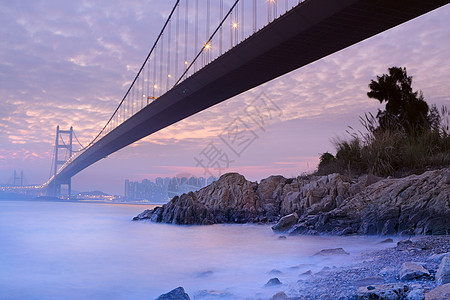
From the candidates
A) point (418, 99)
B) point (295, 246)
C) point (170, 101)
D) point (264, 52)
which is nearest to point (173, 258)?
point (295, 246)

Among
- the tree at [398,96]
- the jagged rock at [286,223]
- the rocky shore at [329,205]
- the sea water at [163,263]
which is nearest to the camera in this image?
the sea water at [163,263]

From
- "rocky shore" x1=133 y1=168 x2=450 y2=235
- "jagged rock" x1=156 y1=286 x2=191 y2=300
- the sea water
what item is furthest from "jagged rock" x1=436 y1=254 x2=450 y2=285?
"rocky shore" x1=133 y1=168 x2=450 y2=235

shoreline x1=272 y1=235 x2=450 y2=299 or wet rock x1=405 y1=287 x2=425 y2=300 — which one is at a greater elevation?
wet rock x1=405 y1=287 x2=425 y2=300

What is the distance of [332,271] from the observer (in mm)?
3336

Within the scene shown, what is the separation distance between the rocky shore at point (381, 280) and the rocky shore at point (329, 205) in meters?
1.69

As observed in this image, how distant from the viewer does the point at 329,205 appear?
7.61m

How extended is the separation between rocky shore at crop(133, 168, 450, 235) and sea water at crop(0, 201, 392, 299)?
1.66 feet

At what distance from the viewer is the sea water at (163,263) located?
3.58 metres

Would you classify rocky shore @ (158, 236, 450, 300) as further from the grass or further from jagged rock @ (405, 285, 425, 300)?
the grass

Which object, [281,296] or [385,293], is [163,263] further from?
[385,293]

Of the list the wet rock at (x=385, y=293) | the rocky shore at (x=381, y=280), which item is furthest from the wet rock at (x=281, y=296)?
the wet rock at (x=385, y=293)

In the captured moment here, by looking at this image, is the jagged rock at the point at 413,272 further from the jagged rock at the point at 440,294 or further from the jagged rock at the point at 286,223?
the jagged rock at the point at 286,223

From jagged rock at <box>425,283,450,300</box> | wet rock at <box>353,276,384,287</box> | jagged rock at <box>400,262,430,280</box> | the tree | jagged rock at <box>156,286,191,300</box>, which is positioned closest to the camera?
jagged rock at <box>425,283,450,300</box>

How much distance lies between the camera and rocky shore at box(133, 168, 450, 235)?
17.8 ft
